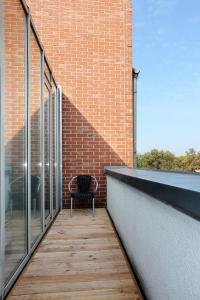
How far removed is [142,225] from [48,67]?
2985 millimetres

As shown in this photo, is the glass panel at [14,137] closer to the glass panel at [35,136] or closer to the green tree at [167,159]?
the glass panel at [35,136]

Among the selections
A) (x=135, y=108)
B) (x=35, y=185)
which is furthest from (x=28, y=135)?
(x=135, y=108)

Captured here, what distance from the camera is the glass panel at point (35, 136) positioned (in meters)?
2.54

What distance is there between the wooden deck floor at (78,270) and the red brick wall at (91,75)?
183cm

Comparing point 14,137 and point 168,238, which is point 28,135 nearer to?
point 14,137

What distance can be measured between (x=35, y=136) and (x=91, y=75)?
8.10ft

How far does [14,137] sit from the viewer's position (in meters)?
2.02

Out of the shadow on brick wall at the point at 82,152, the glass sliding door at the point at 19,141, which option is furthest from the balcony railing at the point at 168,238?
the shadow on brick wall at the point at 82,152

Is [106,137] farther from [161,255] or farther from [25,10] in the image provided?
[161,255]

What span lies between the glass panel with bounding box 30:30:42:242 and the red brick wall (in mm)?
1657

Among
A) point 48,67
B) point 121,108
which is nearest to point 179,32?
point 121,108

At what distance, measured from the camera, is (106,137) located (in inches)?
181

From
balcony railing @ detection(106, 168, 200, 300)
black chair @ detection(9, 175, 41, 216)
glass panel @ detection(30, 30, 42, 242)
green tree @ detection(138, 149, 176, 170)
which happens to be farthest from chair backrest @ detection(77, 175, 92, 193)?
green tree @ detection(138, 149, 176, 170)

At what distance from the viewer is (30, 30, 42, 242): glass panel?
99.8 inches
